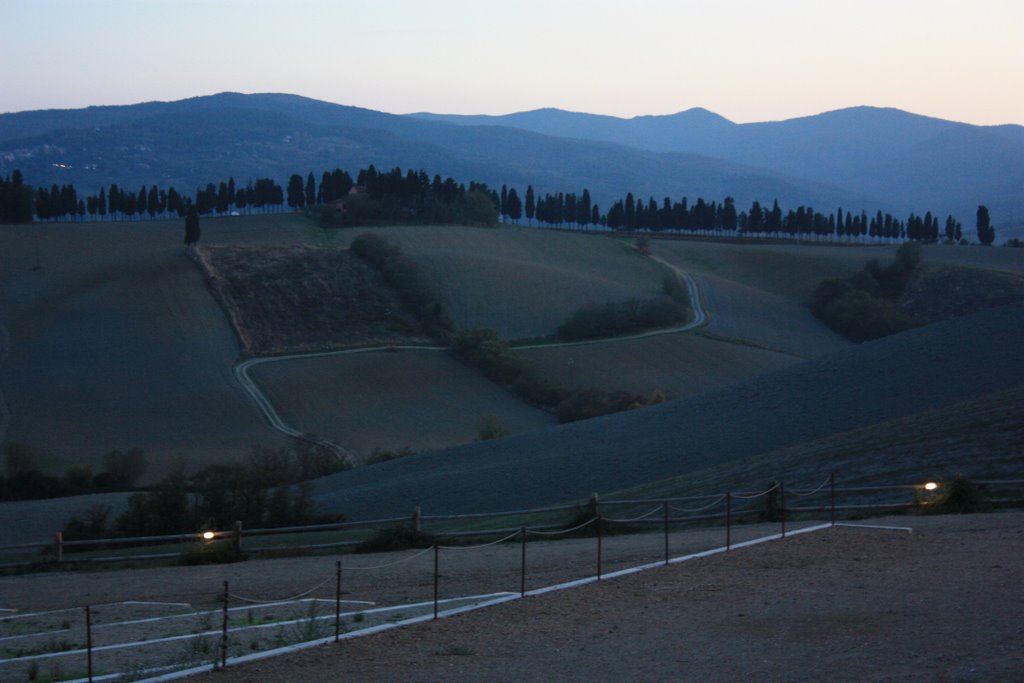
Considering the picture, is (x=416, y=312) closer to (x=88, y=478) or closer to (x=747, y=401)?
(x=88, y=478)

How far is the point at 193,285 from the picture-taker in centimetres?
8244

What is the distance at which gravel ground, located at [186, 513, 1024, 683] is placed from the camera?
10211 mm

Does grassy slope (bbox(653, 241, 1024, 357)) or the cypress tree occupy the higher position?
the cypress tree

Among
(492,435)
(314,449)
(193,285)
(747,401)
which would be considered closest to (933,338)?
(747,401)

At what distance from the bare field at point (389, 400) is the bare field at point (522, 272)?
12.4 meters

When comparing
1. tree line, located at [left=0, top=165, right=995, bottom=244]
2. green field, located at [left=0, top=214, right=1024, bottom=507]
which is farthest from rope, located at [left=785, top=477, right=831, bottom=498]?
tree line, located at [left=0, top=165, right=995, bottom=244]

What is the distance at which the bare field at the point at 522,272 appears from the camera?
8500cm

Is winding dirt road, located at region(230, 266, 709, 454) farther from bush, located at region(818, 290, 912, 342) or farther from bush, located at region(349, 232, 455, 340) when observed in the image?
bush, located at region(818, 290, 912, 342)

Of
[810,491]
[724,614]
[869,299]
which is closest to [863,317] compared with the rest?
[869,299]

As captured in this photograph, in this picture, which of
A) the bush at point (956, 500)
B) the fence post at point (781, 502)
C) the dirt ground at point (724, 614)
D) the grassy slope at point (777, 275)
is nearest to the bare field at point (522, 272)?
the grassy slope at point (777, 275)

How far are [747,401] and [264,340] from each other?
143 ft

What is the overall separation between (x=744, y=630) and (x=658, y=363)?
5979 cm

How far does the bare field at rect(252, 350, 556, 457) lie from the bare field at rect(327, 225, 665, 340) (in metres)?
12.4

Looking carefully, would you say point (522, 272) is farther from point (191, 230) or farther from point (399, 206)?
point (399, 206)
